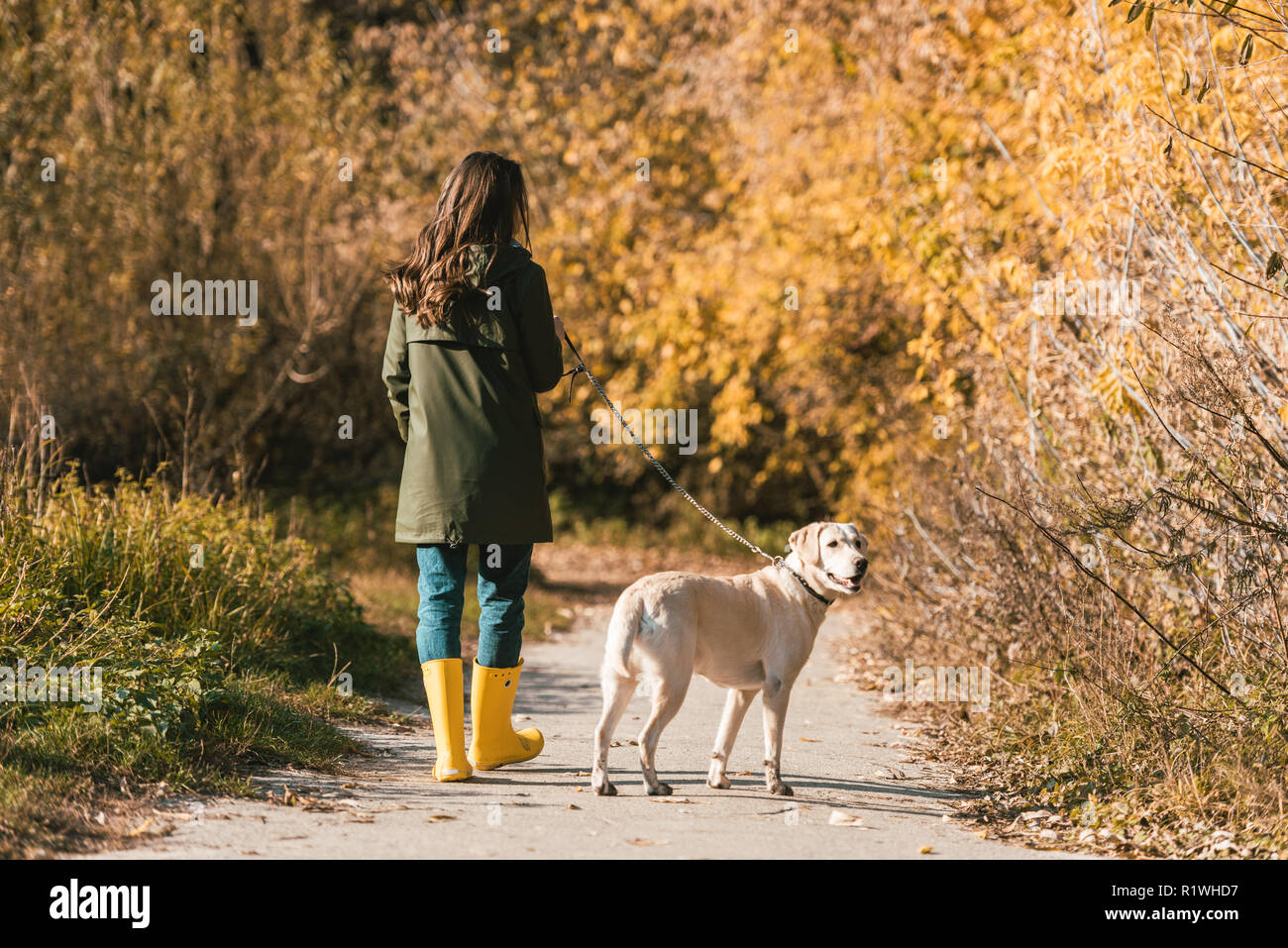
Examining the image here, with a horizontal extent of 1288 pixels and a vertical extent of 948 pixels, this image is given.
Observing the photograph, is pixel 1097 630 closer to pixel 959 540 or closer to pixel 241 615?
pixel 959 540

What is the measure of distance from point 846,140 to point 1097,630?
24.0 feet

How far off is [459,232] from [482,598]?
1553 millimetres

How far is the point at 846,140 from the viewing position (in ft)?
40.4

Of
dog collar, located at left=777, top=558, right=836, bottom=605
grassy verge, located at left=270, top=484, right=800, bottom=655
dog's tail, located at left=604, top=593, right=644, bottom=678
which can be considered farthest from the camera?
grassy verge, located at left=270, top=484, right=800, bottom=655

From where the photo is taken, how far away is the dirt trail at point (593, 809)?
4445 mm

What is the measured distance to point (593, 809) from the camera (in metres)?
5.01

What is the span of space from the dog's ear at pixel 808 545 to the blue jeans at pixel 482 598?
1.18 metres

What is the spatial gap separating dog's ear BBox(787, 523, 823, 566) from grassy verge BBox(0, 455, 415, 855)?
220 cm

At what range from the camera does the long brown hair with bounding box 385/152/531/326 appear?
5312 mm

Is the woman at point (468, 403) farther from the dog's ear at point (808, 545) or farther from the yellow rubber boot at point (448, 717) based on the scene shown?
the dog's ear at point (808, 545)

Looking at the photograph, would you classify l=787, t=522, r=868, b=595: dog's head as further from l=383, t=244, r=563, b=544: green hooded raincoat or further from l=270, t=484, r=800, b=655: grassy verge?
l=270, t=484, r=800, b=655: grassy verge

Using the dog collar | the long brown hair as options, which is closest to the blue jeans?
the long brown hair

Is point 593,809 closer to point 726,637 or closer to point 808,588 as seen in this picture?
point 726,637
